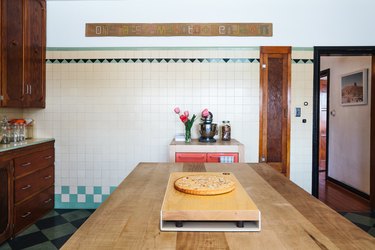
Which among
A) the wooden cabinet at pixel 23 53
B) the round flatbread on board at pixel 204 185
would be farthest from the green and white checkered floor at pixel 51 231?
the round flatbread on board at pixel 204 185

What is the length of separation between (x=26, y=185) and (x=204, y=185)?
253cm

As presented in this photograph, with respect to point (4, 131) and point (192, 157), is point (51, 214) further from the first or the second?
point (192, 157)

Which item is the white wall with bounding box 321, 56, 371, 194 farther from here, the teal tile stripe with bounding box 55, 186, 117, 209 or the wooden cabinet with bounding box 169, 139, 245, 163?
the teal tile stripe with bounding box 55, 186, 117, 209

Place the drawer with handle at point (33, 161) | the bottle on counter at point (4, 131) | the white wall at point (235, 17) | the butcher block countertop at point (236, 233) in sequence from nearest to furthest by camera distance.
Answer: the butcher block countertop at point (236, 233) → the drawer with handle at point (33, 161) → the bottle on counter at point (4, 131) → the white wall at point (235, 17)

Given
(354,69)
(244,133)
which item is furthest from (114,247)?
(354,69)

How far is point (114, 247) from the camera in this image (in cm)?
81

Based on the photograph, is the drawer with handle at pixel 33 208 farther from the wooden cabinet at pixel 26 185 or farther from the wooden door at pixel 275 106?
the wooden door at pixel 275 106

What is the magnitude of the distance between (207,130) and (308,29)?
72.1 inches

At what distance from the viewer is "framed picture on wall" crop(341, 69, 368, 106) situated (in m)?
4.20

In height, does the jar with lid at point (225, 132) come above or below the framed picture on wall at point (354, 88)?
below

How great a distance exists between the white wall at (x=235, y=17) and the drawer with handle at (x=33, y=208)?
6.41ft

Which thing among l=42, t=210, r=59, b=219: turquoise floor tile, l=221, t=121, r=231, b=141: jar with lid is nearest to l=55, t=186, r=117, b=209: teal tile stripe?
l=42, t=210, r=59, b=219: turquoise floor tile

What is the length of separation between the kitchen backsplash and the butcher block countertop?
7.44ft

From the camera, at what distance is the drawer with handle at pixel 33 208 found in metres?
2.85
